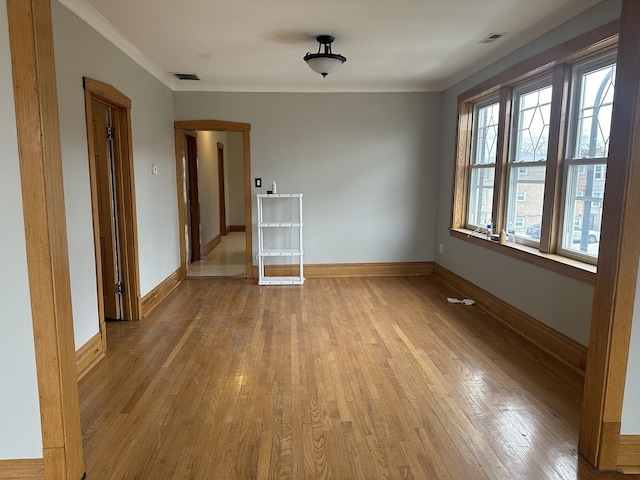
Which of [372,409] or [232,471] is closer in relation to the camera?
[232,471]

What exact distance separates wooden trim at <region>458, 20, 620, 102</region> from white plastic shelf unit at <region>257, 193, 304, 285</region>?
2438mm

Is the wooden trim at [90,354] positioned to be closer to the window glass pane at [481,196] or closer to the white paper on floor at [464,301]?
the white paper on floor at [464,301]

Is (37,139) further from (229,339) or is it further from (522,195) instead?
(522,195)

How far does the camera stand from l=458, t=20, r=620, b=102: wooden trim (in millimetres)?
2637

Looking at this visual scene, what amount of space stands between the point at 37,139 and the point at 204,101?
3954 millimetres

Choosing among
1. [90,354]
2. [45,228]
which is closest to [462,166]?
[90,354]

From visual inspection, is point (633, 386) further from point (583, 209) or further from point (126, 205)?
point (126, 205)

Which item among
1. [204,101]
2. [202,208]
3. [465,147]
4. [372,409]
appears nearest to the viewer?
[372,409]

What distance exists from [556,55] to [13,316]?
373 cm

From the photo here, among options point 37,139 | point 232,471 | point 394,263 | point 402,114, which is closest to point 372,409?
point 232,471

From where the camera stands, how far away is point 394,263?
5742 mm

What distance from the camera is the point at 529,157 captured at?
3.70 metres

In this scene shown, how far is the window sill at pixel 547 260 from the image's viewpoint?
2.82 metres

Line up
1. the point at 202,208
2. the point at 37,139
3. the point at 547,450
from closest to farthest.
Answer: the point at 37,139
the point at 547,450
the point at 202,208
